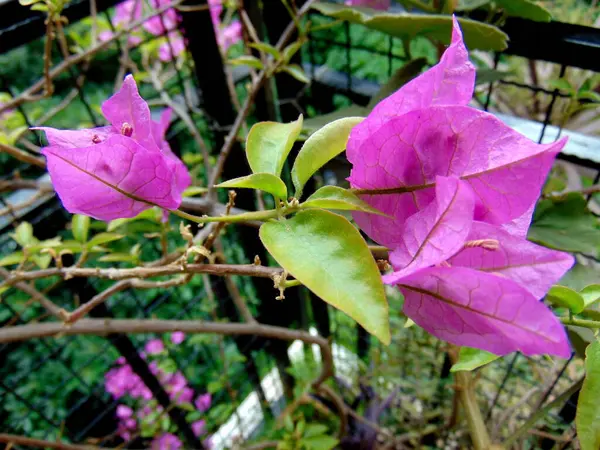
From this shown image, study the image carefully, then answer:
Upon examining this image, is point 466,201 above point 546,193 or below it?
above

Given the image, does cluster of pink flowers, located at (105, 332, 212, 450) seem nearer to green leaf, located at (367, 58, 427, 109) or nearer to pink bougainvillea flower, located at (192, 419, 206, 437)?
pink bougainvillea flower, located at (192, 419, 206, 437)

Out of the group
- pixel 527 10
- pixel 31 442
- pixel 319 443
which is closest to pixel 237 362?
pixel 319 443

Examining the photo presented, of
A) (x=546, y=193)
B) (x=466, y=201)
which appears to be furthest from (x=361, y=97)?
(x=466, y=201)

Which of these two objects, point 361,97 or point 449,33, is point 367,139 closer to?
point 449,33

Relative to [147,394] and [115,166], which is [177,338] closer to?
[147,394]

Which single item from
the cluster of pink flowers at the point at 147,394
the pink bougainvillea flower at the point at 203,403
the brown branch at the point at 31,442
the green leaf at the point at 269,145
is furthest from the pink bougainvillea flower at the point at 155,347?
the green leaf at the point at 269,145
